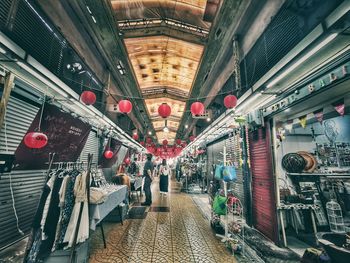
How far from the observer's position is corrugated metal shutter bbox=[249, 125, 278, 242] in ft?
16.6

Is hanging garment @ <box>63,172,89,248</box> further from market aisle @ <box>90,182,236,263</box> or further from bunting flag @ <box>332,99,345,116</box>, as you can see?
bunting flag @ <box>332,99,345,116</box>

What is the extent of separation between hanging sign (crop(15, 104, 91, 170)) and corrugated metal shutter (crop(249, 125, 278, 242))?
19.7ft

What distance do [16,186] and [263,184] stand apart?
22.7 feet

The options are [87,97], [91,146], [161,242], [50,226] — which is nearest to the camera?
[50,226]

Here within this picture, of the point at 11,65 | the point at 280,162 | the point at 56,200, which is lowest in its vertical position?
the point at 56,200

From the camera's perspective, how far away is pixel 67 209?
3490mm

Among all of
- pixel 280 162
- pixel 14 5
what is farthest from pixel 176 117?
pixel 14 5

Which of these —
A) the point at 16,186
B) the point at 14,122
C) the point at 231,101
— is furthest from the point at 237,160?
the point at 14,122

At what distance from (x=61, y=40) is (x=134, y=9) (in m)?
2.50

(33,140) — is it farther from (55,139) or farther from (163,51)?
(163,51)

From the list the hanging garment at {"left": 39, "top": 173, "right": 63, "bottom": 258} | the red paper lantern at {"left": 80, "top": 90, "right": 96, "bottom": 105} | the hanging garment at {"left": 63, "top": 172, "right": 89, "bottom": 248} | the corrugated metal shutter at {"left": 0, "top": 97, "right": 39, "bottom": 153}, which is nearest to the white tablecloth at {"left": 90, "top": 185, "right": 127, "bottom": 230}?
the hanging garment at {"left": 63, "top": 172, "right": 89, "bottom": 248}

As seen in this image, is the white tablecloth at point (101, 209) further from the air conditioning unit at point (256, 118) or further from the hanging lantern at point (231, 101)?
the air conditioning unit at point (256, 118)

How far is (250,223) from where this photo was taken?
620 centimetres

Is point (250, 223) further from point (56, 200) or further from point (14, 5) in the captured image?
point (14, 5)
